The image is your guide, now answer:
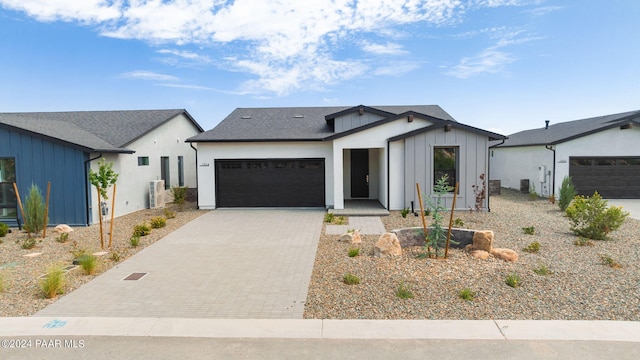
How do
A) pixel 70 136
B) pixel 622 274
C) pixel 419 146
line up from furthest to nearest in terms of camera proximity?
pixel 419 146, pixel 70 136, pixel 622 274

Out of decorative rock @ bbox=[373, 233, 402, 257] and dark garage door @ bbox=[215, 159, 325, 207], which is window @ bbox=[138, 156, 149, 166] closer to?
dark garage door @ bbox=[215, 159, 325, 207]

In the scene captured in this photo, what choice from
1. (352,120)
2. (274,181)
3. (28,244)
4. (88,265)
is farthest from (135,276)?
(352,120)

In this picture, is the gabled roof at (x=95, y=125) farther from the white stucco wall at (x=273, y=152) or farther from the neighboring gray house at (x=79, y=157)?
the white stucco wall at (x=273, y=152)

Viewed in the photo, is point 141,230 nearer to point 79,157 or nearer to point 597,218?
point 79,157

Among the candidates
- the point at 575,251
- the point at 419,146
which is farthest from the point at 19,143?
the point at 575,251

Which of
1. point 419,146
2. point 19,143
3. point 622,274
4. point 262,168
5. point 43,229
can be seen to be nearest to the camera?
point 622,274

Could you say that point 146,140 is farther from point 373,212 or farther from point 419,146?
point 419,146

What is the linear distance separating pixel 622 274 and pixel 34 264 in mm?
11496

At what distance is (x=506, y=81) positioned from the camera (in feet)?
63.2

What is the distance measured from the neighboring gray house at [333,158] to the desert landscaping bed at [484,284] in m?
5.38

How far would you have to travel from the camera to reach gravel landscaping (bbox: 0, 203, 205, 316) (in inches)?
252

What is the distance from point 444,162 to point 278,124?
7.49 m

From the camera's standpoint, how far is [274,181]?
16.9 meters

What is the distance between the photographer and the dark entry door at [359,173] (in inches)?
727
